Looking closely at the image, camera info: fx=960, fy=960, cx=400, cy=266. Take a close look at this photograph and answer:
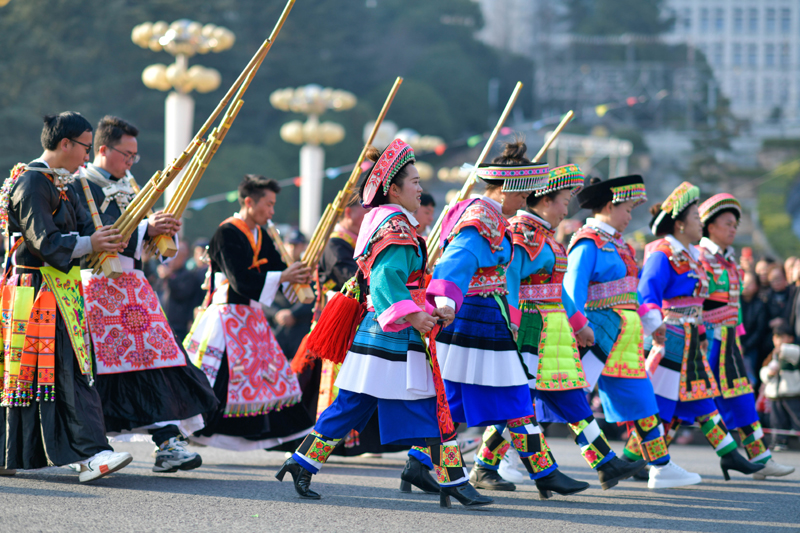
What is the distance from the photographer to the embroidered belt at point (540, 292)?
16.4 feet

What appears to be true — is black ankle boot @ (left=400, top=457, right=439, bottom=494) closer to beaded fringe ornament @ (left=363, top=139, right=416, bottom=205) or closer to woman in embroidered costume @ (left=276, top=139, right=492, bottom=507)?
woman in embroidered costume @ (left=276, top=139, right=492, bottom=507)

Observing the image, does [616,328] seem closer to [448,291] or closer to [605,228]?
[605,228]

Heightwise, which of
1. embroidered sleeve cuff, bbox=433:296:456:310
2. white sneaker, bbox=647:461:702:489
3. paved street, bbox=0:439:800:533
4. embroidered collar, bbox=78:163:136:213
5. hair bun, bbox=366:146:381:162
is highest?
hair bun, bbox=366:146:381:162

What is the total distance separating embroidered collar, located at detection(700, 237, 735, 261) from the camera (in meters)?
6.11

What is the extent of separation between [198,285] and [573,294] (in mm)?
4739

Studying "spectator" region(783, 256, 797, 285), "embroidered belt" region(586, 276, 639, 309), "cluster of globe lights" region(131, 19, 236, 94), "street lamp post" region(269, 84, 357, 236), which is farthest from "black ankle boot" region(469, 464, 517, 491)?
"street lamp post" region(269, 84, 357, 236)

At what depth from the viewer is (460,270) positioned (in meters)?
4.26

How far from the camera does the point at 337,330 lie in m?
4.39

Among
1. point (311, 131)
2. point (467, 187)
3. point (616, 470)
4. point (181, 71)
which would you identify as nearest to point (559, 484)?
point (616, 470)

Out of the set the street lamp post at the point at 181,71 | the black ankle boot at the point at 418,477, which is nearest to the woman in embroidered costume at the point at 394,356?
the black ankle boot at the point at 418,477

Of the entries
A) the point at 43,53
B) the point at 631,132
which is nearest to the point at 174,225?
the point at 43,53

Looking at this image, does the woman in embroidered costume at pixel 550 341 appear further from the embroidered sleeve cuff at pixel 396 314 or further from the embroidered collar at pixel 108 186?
the embroidered collar at pixel 108 186

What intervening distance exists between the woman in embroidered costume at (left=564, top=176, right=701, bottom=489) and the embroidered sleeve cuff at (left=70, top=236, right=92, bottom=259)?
253cm

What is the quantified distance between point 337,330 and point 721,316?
2790 mm
